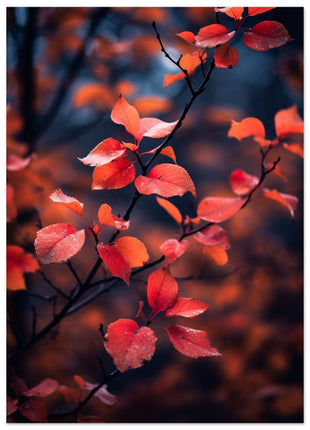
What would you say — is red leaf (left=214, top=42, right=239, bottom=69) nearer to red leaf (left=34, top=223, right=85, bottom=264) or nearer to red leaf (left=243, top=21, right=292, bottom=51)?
red leaf (left=243, top=21, right=292, bottom=51)

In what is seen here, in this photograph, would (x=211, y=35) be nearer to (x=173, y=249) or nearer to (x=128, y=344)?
(x=173, y=249)

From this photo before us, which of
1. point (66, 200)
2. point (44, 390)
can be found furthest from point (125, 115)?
point (44, 390)

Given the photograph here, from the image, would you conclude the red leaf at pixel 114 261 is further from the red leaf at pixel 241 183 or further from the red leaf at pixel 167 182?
the red leaf at pixel 241 183

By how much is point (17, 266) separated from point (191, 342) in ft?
1.41

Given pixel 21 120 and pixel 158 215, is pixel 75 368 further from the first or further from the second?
pixel 21 120

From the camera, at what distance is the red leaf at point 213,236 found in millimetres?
533

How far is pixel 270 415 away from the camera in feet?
4.49

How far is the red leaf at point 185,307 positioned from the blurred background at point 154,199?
44 centimetres

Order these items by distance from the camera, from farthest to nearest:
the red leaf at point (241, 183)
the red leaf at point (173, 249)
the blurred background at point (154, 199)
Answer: the blurred background at point (154, 199)
the red leaf at point (241, 183)
the red leaf at point (173, 249)

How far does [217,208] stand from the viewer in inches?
21.3

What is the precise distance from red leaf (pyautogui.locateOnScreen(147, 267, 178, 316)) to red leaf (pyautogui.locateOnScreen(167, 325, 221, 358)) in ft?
0.11

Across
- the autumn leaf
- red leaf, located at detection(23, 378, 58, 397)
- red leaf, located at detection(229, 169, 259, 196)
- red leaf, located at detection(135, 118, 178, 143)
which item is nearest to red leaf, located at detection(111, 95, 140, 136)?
red leaf, located at detection(135, 118, 178, 143)

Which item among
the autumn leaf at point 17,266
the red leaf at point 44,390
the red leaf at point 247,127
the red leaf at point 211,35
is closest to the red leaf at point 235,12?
the red leaf at point 211,35

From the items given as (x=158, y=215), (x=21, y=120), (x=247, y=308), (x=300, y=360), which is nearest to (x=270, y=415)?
(x=300, y=360)
